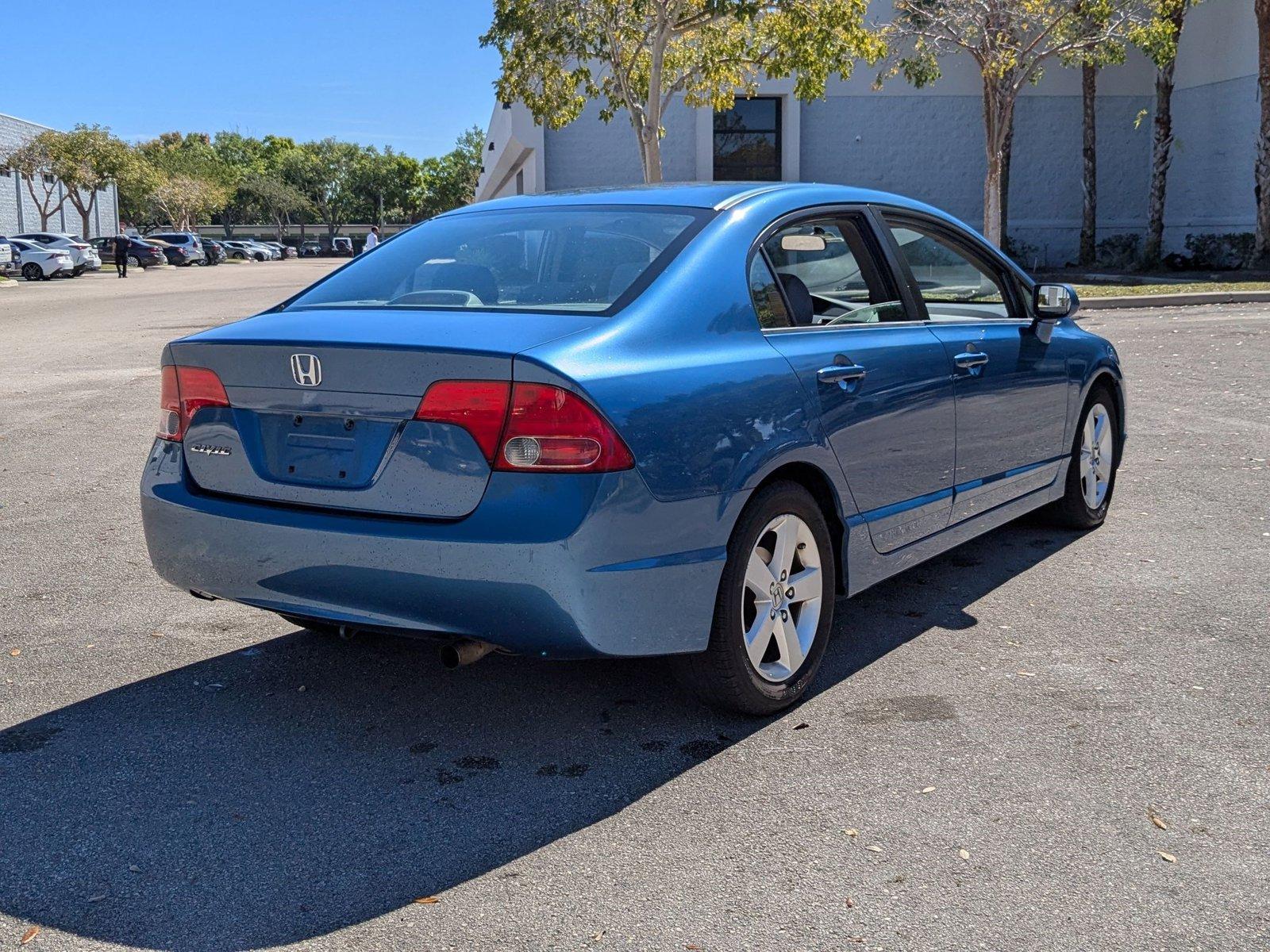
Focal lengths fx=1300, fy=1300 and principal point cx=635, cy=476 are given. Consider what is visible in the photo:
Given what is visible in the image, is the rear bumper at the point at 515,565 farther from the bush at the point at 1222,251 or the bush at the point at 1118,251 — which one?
the bush at the point at 1118,251

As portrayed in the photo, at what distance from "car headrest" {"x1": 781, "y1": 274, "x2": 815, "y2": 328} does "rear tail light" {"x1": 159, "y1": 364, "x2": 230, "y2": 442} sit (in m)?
1.82

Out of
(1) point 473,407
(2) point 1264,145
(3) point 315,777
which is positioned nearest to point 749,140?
(2) point 1264,145

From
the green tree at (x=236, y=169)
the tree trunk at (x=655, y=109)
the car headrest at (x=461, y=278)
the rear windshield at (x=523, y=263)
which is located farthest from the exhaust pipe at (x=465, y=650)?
the green tree at (x=236, y=169)

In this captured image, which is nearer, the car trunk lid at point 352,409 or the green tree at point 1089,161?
the car trunk lid at point 352,409

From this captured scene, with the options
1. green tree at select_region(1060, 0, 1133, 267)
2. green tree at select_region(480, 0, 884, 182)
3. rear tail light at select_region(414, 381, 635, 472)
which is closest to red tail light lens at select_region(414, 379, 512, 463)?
rear tail light at select_region(414, 381, 635, 472)

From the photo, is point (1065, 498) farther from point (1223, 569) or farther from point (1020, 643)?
point (1020, 643)

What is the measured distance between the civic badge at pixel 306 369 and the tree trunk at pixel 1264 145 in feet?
94.9

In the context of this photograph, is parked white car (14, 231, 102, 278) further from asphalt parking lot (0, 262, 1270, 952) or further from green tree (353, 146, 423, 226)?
green tree (353, 146, 423, 226)

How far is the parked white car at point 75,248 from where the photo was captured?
50.7 metres

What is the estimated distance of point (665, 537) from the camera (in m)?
3.59

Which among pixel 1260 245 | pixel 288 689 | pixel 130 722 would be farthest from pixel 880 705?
pixel 1260 245

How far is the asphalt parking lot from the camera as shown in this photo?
115 inches

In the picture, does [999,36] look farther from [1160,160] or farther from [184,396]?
[184,396]

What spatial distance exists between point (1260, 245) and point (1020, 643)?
27.3m
